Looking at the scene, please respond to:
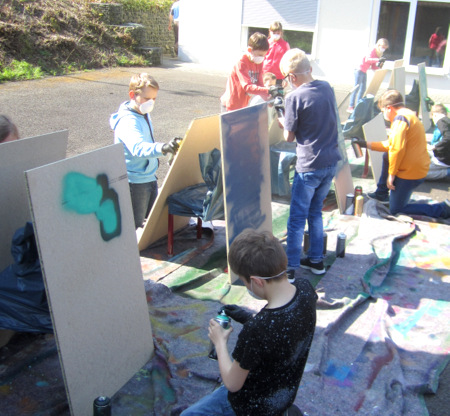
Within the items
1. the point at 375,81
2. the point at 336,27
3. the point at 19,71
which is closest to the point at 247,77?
the point at 375,81

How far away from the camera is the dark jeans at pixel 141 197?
4.39 m

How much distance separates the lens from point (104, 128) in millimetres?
9047

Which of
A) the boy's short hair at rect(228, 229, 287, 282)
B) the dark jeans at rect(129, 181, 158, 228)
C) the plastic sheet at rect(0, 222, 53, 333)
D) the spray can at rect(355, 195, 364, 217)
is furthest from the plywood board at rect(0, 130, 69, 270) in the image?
the spray can at rect(355, 195, 364, 217)

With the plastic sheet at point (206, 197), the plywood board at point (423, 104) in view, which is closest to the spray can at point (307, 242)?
the plastic sheet at point (206, 197)

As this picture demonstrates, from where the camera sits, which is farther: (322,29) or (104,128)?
(322,29)

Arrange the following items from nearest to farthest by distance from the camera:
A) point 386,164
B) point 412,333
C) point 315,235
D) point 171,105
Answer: point 412,333 → point 315,235 → point 386,164 → point 171,105

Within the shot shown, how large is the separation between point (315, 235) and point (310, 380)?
1528 millimetres

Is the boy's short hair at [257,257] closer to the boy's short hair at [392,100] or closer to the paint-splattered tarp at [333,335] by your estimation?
the paint-splattered tarp at [333,335]

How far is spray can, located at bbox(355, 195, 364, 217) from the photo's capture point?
19.1 ft

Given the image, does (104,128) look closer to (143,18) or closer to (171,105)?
(171,105)

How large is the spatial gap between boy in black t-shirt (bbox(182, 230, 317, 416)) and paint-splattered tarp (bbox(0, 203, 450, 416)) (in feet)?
3.10

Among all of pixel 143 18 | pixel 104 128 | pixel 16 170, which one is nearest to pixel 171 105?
pixel 104 128

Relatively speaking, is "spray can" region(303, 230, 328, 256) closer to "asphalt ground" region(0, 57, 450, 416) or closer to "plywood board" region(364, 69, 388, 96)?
"asphalt ground" region(0, 57, 450, 416)

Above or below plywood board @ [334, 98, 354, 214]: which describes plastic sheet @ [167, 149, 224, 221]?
above
